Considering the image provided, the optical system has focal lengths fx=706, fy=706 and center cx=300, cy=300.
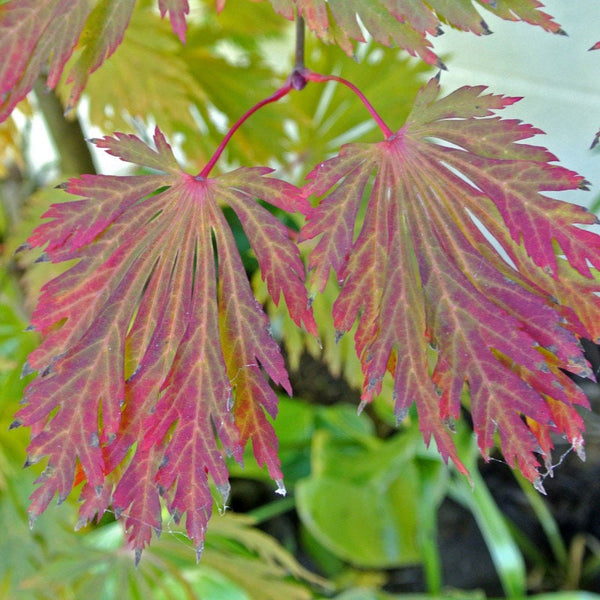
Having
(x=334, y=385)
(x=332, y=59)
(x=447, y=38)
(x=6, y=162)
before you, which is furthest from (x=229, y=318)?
(x=334, y=385)

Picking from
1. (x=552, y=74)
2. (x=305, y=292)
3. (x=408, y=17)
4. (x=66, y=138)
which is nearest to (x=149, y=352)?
(x=305, y=292)

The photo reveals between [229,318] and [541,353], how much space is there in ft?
0.47

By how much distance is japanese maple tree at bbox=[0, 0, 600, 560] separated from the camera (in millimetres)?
308

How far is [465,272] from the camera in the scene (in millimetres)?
325

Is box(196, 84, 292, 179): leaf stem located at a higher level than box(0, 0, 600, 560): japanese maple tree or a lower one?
higher

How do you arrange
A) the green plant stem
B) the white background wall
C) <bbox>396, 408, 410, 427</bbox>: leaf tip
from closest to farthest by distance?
<bbox>396, 408, 410, 427</bbox>: leaf tip < the green plant stem < the white background wall

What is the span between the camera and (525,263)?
33 centimetres

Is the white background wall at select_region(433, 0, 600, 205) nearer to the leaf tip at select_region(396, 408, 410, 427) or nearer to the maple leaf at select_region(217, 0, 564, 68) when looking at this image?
the maple leaf at select_region(217, 0, 564, 68)

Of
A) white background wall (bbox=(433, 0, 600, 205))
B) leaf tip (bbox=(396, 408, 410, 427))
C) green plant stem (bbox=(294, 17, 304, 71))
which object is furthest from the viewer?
white background wall (bbox=(433, 0, 600, 205))

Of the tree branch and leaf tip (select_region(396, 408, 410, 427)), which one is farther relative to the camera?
the tree branch

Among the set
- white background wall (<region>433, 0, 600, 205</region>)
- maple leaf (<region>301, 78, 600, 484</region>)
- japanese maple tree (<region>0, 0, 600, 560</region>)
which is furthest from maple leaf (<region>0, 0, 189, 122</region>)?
white background wall (<region>433, 0, 600, 205</region>)

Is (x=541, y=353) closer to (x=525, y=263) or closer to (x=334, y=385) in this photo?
(x=525, y=263)

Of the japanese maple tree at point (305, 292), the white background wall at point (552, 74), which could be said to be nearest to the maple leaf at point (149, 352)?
the japanese maple tree at point (305, 292)

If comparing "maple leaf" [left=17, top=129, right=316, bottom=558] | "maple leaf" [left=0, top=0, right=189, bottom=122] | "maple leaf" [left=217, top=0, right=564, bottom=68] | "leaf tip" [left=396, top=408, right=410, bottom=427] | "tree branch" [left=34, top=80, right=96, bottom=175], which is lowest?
"leaf tip" [left=396, top=408, right=410, bottom=427]
